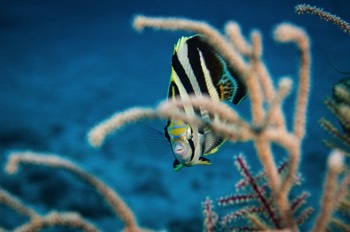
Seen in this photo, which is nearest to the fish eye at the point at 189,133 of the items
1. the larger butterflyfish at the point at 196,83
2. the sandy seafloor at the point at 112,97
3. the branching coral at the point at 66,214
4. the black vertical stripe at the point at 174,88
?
the larger butterflyfish at the point at 196,83

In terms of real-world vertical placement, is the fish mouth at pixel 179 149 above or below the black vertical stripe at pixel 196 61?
below

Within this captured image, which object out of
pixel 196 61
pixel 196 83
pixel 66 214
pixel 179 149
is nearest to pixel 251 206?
pixel 179 149

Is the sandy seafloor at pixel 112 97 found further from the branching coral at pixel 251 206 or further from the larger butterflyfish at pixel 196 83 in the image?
the branching coral at pixel 251 206

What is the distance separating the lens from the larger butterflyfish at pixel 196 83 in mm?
1764

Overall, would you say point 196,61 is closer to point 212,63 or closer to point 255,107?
point 212,63

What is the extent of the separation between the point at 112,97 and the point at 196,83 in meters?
8.86

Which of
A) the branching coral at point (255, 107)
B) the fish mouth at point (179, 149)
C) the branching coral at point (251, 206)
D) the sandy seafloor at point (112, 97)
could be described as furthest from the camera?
the sandy seafloor at point (112, 97)

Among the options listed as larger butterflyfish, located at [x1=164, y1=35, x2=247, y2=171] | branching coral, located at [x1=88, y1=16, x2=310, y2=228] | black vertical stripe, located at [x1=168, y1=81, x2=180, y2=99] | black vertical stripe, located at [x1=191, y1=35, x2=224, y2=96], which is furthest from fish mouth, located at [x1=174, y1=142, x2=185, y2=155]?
branching coral, located at [x1=88, y1=16, x2=310, y2=228]

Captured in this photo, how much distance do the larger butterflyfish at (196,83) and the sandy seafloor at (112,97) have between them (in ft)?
1.06

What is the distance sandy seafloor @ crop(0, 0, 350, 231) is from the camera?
6.22 metres

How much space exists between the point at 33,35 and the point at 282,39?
16.6 m

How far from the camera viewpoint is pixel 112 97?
10.4 meters

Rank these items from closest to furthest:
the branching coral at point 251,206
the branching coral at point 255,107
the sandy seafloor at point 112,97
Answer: the branching coral at point 255,107 < the branching coral at point 251,206 < the sandy seafloor at point 112,97

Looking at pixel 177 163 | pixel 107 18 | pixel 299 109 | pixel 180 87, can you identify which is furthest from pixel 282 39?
pixel 107 18
